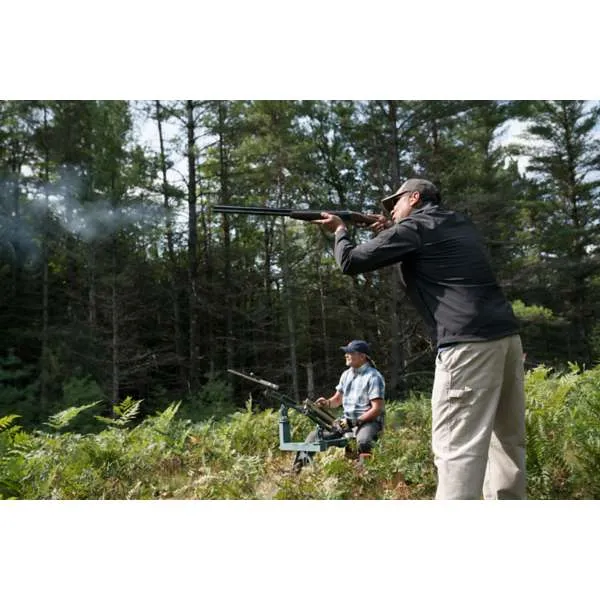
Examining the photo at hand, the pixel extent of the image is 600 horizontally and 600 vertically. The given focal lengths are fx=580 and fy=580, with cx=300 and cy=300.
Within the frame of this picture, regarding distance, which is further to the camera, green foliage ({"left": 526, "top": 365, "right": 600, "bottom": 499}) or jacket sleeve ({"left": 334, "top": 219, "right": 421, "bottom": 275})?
green foliage ({"left": 526, "top": 365, "right": 600, "bottom": 499})

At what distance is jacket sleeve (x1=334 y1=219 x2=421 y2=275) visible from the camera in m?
1.99

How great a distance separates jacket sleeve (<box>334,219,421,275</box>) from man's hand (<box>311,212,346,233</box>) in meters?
0.26

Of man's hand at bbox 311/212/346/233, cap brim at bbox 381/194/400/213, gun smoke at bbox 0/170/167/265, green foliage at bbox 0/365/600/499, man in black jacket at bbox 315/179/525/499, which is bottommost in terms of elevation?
green foliage at bbox 0/365/600/499

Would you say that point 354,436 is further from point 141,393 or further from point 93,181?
point 93,181

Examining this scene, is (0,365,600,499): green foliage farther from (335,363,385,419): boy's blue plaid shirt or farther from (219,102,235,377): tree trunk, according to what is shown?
(219,102,235,377): tree trunk

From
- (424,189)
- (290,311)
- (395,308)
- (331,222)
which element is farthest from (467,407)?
(395,308)

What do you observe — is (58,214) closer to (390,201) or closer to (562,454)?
(390,201)

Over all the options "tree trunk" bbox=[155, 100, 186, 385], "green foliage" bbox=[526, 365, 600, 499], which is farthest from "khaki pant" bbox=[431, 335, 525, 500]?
"tree trunk" bbox=[155, 100, 186, 385]

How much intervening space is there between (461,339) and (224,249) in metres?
5.22

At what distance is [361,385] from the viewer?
11.4ft

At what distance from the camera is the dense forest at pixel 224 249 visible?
22.6 feet

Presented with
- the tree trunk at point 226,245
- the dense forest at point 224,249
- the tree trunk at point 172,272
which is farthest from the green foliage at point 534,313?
the tree trunk at point 172,272

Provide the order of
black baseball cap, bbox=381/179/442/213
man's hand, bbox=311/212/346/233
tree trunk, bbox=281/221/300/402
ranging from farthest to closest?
1. tree trunk, bbox=281/221/300/402
2. man's hand, bbox=311/212/346/233
3. black baseball cap, bbox=381/179/442/213

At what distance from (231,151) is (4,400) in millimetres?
4099
